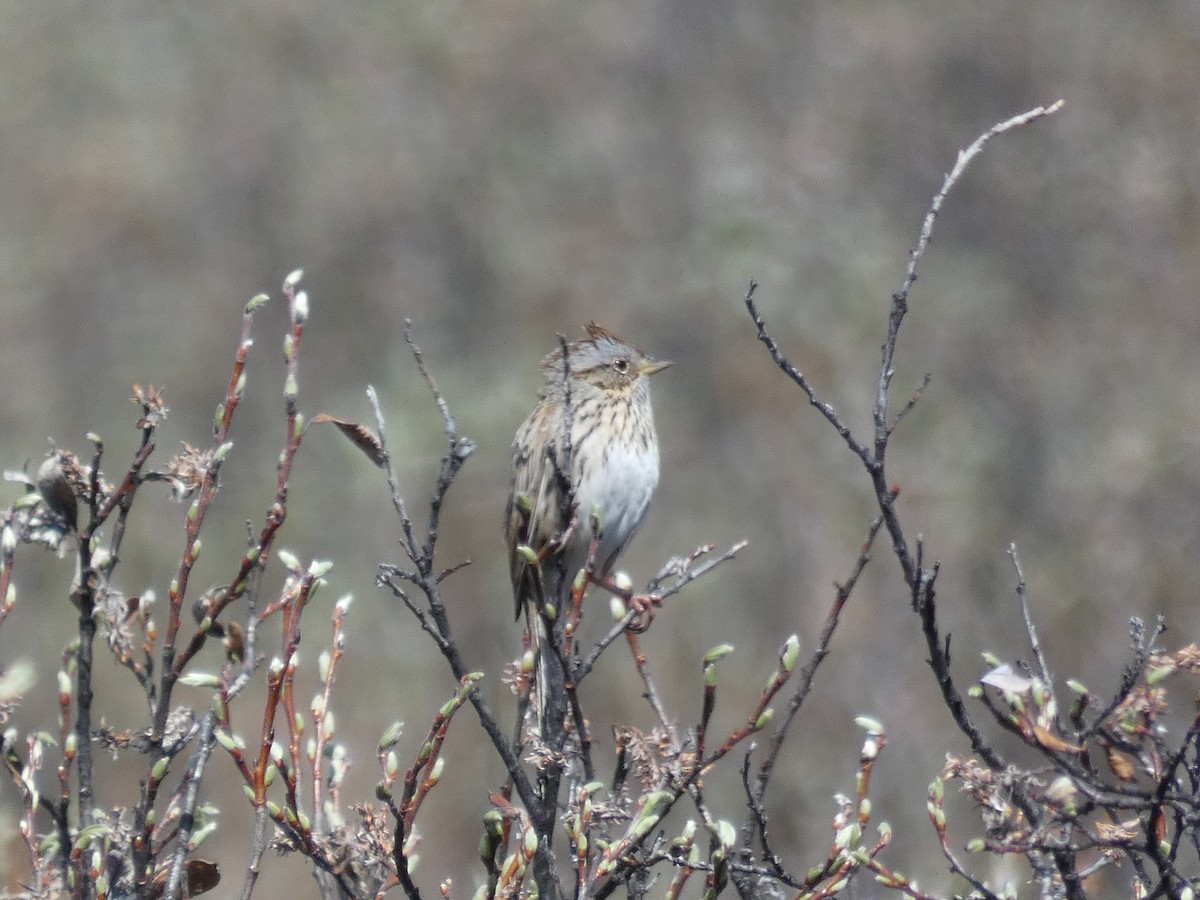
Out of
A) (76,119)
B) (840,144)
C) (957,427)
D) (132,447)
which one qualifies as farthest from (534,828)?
(76,119)

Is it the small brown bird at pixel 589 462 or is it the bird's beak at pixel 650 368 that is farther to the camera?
the bird's beak at pixel 650 368

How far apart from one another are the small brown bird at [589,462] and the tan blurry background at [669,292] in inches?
48.7

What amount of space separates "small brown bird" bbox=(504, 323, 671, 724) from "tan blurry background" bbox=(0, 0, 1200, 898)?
1236 millimetres

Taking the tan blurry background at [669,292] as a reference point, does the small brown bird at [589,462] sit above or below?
below

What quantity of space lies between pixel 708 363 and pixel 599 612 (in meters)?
2.92

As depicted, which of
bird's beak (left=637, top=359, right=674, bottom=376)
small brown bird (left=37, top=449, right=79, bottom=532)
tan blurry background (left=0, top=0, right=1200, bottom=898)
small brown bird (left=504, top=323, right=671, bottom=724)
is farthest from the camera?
tan blurry background (left=0, top=0, right=1200, bottom=898)

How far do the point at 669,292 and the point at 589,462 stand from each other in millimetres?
5426

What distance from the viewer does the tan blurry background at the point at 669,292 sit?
747cm

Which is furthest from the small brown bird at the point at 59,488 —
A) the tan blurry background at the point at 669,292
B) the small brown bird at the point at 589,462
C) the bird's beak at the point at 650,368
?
the tan blurry background at the point at 669,292

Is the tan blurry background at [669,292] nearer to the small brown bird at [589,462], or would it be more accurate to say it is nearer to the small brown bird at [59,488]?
the small brown bird at [589,462]

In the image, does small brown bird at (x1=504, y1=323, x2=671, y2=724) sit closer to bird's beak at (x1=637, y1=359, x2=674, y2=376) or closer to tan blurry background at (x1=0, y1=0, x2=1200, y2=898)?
bird's beak at (x1=637, y1=359, x2=674, y2=376)

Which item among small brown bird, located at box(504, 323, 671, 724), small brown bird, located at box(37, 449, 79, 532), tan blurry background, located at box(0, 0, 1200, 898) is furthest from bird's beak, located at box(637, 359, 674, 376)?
small brown bird, located at box(37, 449, 79, 532)

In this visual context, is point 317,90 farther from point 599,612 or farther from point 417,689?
point 599,612

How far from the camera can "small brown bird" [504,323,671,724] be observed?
4.76m
